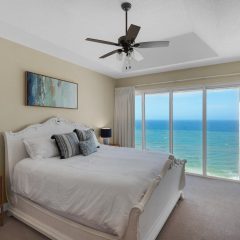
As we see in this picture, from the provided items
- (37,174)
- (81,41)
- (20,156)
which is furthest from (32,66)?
(37,174)

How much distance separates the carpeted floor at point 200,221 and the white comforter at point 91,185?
0.42 meters

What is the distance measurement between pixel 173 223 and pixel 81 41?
323 centimetres

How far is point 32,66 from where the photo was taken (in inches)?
126

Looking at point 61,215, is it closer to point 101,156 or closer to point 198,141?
point 101,156

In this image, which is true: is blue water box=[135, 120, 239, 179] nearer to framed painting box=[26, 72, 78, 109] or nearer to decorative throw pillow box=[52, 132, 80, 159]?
framed painting box=[26, 72, 78, 109]

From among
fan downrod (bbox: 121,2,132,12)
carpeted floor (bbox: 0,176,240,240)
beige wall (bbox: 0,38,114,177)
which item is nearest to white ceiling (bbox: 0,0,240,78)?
fan downrod (bbox: 121,2,132,12)

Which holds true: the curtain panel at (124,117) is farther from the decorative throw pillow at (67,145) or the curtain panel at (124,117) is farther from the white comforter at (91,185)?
the white comforter at (91,185)

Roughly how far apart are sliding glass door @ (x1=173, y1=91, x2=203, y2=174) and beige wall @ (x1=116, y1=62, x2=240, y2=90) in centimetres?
28

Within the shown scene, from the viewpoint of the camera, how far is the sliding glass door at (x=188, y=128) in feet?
14.5

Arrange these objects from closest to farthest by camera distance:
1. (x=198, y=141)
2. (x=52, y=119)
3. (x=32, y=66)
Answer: (x=32, y=66)
(x=52, y=119)
(x=198, y=141)

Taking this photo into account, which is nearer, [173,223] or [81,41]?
[173,223]

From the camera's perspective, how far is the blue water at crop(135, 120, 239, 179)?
409 centimetres

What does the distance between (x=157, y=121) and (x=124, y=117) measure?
3.01ft

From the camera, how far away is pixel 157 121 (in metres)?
4.96
